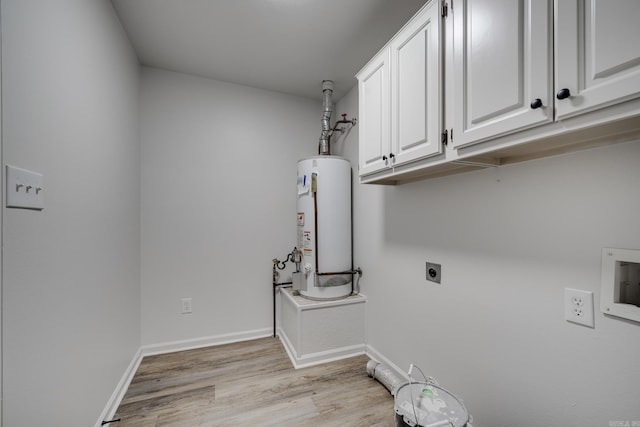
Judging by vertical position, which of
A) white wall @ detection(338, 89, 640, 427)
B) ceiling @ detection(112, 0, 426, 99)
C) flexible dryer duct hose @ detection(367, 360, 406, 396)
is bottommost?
flexible dryer duct hose @ detection(367, 360, 406, 396)

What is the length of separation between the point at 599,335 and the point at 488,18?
50.0 inches

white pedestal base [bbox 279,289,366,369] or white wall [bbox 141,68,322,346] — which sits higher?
white wall [bbox 141,68,322,346]

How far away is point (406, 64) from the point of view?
143cm

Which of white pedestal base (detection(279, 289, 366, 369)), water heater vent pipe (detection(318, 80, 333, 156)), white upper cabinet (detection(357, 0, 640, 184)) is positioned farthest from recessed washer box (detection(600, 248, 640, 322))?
water heater vent pipe (detection(318, 80, 333, 156))

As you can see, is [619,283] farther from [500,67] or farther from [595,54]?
[500,67]

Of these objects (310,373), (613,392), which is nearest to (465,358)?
(613,392)

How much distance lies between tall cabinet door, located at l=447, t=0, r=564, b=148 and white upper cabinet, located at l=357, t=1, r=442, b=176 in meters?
0.12

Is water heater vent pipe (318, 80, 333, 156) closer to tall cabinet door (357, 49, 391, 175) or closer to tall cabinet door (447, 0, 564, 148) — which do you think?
tall cabinet door (357, 49, 391, 175)

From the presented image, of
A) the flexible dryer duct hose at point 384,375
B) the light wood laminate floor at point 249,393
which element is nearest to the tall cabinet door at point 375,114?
the flexible dryer duct hose at point 384,375

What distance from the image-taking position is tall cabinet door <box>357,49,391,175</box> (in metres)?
1.61

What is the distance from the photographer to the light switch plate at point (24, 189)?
33.8 inches

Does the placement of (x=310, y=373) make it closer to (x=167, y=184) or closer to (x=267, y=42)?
(x=167, y=184)

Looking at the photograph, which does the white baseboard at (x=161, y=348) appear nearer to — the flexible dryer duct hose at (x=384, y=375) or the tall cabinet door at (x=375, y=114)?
the flexible dryer duct hose at (x=384, y=375)

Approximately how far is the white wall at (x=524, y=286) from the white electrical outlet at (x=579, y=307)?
25mm
